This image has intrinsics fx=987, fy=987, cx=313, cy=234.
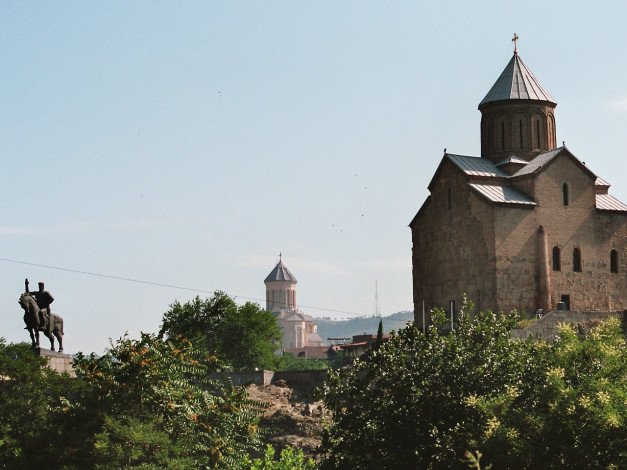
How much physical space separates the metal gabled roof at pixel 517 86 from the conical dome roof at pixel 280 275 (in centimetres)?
13927

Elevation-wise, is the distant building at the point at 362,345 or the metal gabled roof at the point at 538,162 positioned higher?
the metal gabled roof at the point at 538,162

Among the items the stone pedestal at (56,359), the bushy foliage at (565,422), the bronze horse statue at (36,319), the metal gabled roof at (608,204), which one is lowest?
the bushy foliage at (565,422)

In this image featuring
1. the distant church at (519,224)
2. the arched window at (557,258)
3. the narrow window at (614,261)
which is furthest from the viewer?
the narrow window at (614,261)

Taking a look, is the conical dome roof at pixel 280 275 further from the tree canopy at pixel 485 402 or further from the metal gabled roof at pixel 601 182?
the tree canopy at pixel 485 402

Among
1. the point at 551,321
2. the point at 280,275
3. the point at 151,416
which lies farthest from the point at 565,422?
the point at 280,275

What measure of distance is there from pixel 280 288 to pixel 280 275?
287 cm

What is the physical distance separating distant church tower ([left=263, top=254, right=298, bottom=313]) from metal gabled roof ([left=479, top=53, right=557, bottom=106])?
13927 centimetres

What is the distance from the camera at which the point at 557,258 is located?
42344mm

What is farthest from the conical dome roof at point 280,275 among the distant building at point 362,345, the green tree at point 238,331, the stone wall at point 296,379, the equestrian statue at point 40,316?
the equestrian statue at point 40,316

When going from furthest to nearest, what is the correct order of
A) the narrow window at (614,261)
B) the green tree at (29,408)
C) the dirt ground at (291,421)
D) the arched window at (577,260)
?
the narrow window at (614,261) < the arched window at (577,260) < the dirt ground at (291,421) < the green tree at (29,408)

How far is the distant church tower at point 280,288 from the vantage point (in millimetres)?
185500

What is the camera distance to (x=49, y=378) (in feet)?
66.6

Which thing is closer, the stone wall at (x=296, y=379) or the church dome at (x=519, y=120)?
the church dome at (x=519, y=120)

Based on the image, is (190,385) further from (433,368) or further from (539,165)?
(539,165)
